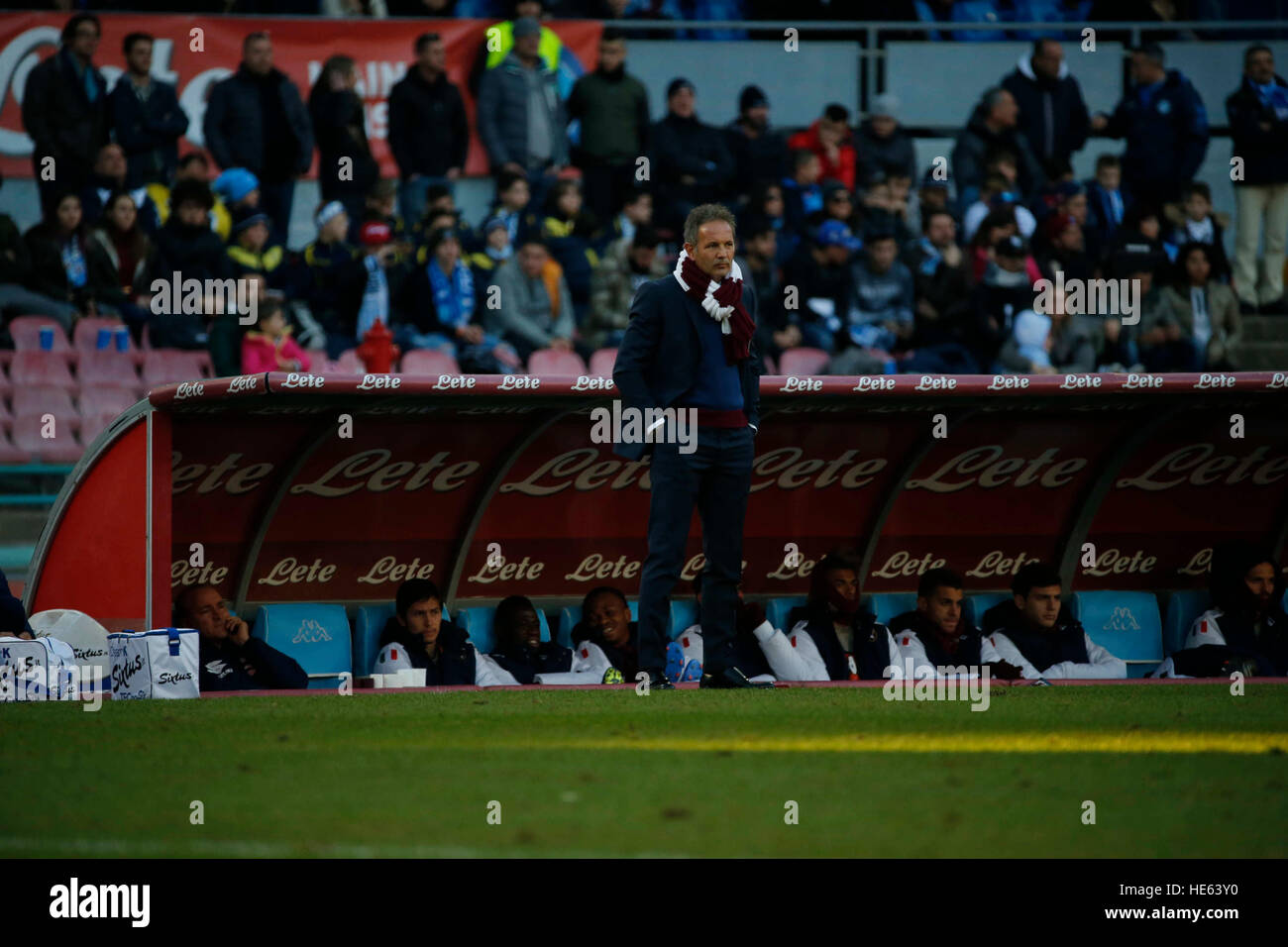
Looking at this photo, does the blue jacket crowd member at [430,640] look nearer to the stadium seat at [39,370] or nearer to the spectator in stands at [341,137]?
the stadium seat at [39,370]

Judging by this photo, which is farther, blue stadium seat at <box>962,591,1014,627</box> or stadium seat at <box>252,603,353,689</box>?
blue stadium seat at <box>962,591,1014,627</box>

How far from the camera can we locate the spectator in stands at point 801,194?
1703 centimetres

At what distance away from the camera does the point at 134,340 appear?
15.6m

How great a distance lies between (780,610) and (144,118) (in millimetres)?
7674

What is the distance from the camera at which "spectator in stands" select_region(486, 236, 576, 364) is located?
51.7 feet

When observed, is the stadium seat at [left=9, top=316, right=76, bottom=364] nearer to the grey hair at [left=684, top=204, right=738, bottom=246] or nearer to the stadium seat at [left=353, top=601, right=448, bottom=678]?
the stadium seat at [left=353, top=601, right=448, bottom=678]

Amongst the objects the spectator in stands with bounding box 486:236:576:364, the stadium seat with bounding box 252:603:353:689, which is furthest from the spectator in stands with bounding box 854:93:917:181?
the stadium seat with bounding box 252:603:353:689

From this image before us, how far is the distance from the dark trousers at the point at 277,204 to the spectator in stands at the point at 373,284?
0.99 meters

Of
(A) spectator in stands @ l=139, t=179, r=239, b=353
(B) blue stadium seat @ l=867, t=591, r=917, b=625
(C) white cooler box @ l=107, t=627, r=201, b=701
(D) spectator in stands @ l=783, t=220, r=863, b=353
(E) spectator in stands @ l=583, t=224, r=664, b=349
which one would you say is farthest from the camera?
(D) spectator in stands @ l=783, t=220, r=863, b=353

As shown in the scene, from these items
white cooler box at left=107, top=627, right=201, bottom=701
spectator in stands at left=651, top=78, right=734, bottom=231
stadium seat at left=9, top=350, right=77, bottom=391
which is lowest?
white cooler box at left=107, top=627, right=201, bottom=701

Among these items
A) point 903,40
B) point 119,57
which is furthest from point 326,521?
point 903,40

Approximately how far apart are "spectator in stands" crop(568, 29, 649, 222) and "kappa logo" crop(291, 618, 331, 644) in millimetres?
7168

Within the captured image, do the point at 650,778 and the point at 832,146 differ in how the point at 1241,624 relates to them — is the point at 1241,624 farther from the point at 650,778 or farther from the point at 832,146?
the point at 832,146

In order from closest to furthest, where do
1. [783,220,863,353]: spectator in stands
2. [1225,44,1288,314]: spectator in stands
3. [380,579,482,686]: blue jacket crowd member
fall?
[380,579,482,686]: blue jacket crowd member
[783,220,863,353]: spectator in stands
[1225,44,1288,314]: spectator in stands
